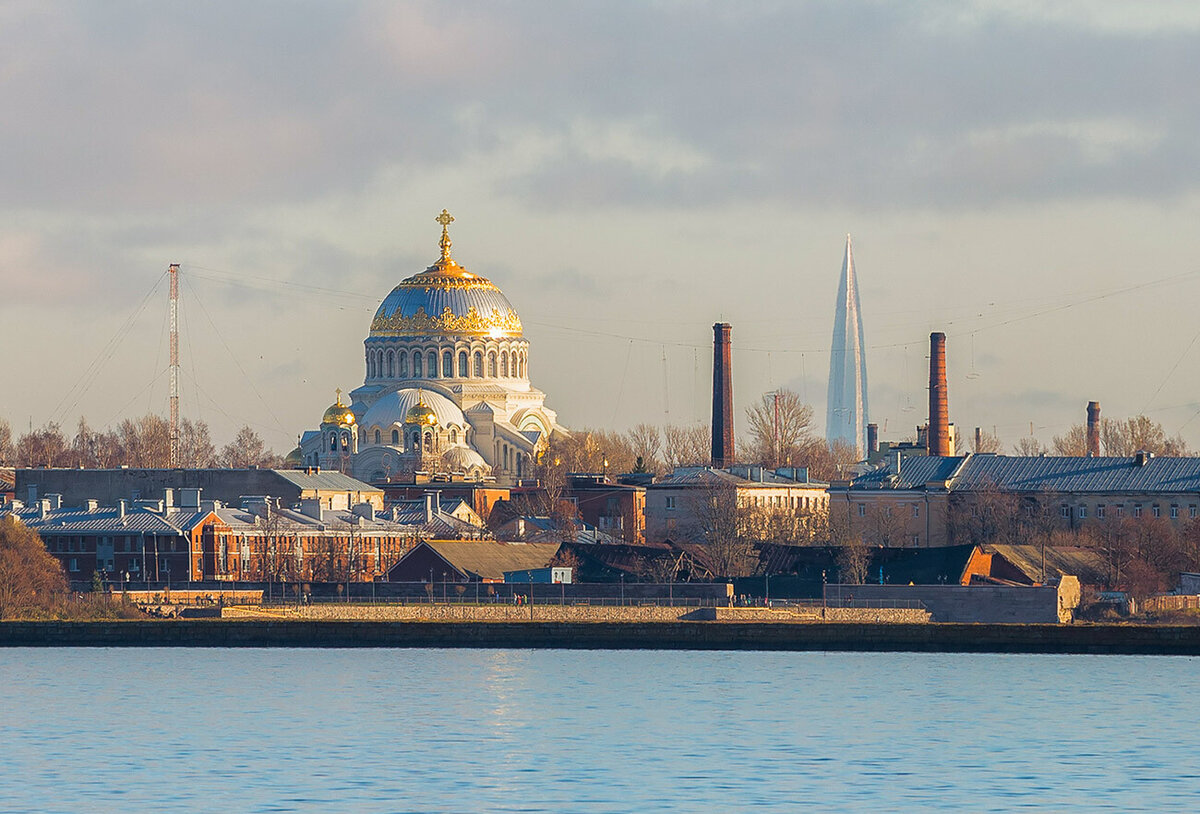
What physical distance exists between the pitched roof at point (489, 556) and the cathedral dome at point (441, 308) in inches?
2026

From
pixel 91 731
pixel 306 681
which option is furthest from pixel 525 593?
pixel 91 731

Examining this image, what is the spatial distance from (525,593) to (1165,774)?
38.8 metres

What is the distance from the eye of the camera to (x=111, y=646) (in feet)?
199

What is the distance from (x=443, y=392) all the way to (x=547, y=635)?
75.1m

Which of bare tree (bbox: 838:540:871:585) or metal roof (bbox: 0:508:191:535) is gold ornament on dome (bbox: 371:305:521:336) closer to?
metal roof (bbox: 0:508:191:535)

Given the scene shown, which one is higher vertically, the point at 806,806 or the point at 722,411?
the point at 722,411

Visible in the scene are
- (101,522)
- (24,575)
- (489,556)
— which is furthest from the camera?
(101,522)

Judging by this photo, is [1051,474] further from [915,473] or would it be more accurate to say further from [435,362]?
[435,362]

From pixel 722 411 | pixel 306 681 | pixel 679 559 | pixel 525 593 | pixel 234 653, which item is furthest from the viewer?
pixel 722 411

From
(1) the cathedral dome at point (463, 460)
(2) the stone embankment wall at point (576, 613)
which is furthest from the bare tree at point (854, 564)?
(1) the cathedral dome at point (463, 460)

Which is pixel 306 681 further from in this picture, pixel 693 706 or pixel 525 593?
pixel 525 593

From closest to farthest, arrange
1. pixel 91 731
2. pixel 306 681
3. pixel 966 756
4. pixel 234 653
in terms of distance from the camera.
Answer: pixel 966 756
pixel 91 731
pixel 306 681
pixel 234 653

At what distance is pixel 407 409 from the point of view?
429 feet

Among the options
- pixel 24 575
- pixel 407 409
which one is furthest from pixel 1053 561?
pixel 407 409
